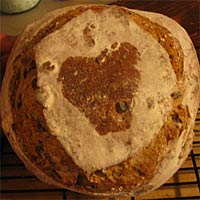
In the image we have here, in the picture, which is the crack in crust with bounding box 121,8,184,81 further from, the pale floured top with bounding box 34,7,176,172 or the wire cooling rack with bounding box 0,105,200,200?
the wire cooling rack with bounding box 0,105,200,200

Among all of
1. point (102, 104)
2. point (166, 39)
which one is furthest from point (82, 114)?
point (166, 39)

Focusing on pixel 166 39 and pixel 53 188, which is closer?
pixel 166 39

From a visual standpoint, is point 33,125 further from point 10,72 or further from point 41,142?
point 10,72

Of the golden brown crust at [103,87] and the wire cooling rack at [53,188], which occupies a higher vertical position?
the golden brown crust at [103,87]

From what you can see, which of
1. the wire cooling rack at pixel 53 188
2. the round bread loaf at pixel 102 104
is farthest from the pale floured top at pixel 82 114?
the wire cooling rack at pixel 53 188

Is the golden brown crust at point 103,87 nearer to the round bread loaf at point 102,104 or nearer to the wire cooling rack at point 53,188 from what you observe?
the round bread loaf at point 102,104

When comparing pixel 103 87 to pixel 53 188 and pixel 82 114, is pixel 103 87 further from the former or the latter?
pixel 53 188
